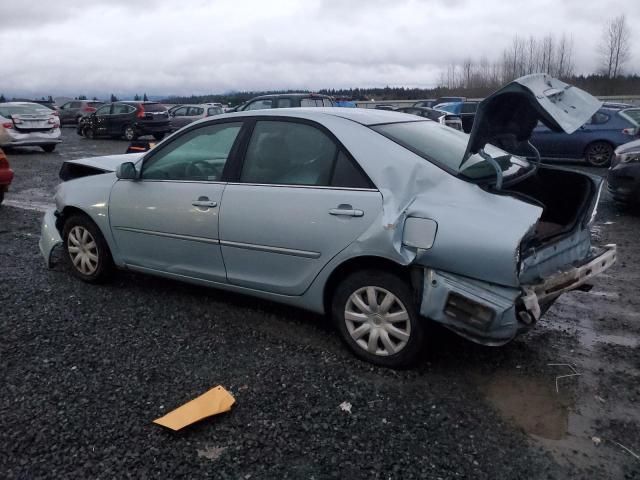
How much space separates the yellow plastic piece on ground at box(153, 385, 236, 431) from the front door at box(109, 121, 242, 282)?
1106mm

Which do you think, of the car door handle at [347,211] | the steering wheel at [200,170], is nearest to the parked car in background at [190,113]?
the steering wheel at [200,170]

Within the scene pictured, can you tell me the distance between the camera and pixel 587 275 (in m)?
3.35

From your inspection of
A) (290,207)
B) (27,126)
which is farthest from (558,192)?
(27,126)

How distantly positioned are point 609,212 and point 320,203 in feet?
20.4

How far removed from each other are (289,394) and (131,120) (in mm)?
20210

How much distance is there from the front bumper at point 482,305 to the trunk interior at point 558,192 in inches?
31.3

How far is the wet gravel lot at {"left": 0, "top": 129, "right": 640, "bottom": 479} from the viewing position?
2574mm

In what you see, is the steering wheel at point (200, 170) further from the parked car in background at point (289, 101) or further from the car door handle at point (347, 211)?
the parked car in background at point (289, 101)

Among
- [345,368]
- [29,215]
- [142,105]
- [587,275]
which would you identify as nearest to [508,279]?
[587,275]

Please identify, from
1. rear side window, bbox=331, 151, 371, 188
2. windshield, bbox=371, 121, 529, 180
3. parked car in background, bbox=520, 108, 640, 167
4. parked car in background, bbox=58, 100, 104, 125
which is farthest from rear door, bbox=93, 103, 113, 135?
rear side window, bbox=331, 151, 371, 188

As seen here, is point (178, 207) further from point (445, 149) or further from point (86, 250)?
point (445, 149)

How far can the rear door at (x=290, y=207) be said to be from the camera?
3.34 meters

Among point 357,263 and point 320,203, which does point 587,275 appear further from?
point 320,203

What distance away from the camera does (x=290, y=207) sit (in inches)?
139
